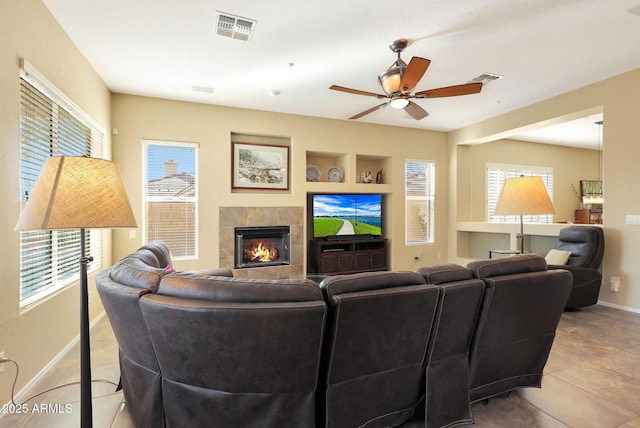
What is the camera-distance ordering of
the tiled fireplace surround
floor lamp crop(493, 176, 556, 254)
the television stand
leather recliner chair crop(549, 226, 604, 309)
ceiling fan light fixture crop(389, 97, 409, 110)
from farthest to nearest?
the television stand, the tiled fireplace surround, leather recliner chair crop(549, 226, 604, 309), ceiling fan light fixture crop(389, 97, 409, 110), floor lamp crop(493, 176, 556, 254)

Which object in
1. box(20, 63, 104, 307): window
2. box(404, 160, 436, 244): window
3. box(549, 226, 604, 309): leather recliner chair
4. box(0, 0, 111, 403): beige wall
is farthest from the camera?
box(404, 160, 436, 244): window

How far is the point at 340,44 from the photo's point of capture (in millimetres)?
3213

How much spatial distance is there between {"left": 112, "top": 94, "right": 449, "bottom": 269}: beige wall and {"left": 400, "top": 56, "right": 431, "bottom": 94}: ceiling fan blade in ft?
9.14

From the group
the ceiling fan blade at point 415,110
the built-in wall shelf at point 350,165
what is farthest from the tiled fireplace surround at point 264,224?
the ceiling fan blade at point 415,110

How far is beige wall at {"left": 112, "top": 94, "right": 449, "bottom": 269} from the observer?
4570mm

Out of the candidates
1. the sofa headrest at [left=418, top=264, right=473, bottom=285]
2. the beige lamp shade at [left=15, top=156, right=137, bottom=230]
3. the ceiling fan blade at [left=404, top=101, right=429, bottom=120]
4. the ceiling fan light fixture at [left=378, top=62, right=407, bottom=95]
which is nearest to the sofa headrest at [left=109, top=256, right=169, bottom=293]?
the beige lamp shade at [left=15, top=156, right=137, bottom=230]

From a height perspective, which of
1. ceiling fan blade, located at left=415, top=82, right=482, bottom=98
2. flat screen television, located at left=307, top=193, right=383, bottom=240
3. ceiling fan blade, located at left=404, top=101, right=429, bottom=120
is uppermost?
ceiling fan blade, located at left=415, top=82, right=482, bottom=98

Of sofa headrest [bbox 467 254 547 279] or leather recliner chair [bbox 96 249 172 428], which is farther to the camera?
sofa headrest [bbox 467 254 547 279]

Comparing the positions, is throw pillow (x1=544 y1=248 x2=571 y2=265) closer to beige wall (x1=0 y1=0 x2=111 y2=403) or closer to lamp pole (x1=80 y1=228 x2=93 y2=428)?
lamp pole (x1=80 y1=228 x2=93 y2=428)

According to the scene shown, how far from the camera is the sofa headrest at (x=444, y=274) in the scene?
5.72 ft

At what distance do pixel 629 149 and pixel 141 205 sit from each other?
657 centimetres

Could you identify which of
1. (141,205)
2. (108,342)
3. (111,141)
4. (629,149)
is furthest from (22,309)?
(629,149)

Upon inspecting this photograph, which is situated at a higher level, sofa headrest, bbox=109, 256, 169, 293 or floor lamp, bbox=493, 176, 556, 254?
floor lamp, bbox=493, 176, 556, 254

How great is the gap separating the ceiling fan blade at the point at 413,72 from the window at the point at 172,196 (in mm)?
3314
